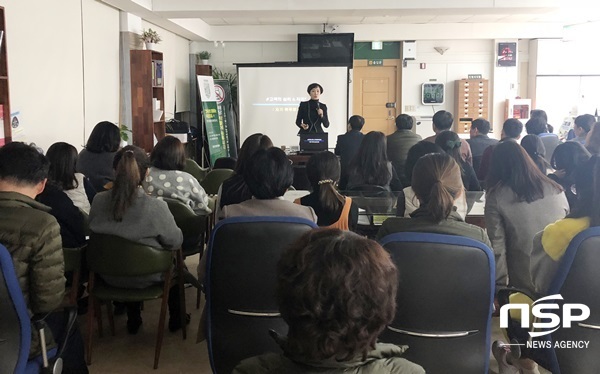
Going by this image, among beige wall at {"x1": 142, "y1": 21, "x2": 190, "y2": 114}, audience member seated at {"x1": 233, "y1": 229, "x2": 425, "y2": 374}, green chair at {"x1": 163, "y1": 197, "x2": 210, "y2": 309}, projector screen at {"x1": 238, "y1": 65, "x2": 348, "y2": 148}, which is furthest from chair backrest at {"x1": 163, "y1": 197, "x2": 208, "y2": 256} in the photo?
projector screen at {"x1": 238, "y1": 65, "x2": 348, "y2": 148}

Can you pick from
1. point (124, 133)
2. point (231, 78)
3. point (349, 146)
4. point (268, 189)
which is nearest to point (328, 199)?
point (268, 189)

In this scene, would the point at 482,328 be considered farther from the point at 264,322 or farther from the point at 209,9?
the point at 209,9

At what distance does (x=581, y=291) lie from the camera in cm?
193

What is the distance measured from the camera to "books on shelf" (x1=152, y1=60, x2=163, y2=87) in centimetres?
755

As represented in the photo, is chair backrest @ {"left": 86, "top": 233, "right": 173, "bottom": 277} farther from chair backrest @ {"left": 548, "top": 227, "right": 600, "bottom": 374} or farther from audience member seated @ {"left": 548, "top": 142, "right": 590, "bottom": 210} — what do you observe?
audience member seated @ {"left": 548, "top": 142, "right": 590, "bottom": 210}

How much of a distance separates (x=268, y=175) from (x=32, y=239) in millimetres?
974

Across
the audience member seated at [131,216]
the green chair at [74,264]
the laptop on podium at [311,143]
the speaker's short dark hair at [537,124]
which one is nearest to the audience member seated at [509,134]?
the speaker's short dark hair at [537,124]

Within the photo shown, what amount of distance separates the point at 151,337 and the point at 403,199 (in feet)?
5.64

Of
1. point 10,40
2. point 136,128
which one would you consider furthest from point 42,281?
point 136,128

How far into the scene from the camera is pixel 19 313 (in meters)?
1.97

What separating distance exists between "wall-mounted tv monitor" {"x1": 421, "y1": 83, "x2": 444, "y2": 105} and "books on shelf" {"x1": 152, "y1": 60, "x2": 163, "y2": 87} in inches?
207

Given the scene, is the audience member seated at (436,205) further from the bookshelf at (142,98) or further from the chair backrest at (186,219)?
the bookshelf at (142,98)

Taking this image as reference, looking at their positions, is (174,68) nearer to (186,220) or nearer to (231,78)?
(231,78)

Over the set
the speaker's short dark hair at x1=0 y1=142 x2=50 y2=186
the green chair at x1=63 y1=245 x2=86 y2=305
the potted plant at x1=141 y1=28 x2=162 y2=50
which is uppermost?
the potted plant at x1=141 y1=28 x2=162 y2=50
